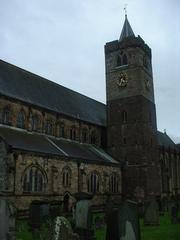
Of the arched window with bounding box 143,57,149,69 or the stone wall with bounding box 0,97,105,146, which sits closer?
the stone wall with bounding box 0,97,105,146

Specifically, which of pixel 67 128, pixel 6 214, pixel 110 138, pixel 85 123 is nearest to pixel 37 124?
pixel 67 128

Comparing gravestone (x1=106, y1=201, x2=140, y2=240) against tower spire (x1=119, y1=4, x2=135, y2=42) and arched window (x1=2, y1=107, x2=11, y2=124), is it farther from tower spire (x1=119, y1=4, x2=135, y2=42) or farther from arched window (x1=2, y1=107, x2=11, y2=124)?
tower spire (x1=119, y1=4, x2=135, y2=42)

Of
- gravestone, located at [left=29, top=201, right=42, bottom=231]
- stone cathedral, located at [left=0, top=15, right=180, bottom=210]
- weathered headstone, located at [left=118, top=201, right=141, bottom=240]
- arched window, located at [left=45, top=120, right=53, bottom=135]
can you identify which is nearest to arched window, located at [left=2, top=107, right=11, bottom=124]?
stone cathedral, located at [left=0, top=15, right=180, bottom=210]

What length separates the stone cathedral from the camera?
93.5ft

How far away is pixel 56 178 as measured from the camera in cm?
3030

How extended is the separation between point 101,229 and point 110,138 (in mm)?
24873

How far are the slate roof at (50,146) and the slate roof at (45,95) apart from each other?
331 centimetres

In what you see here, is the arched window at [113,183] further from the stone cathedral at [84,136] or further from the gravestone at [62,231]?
the gravestone at [62,231]

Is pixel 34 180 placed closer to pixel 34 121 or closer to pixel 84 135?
pixel 34 121

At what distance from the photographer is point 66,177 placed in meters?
31.8

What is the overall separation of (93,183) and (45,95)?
11.4m

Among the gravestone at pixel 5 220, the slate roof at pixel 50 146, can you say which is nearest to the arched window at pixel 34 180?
the slate roof at pixel 50 146

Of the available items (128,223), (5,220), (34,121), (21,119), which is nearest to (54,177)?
(21,119)

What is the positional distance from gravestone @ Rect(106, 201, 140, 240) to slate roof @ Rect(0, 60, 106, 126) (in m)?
22.9
